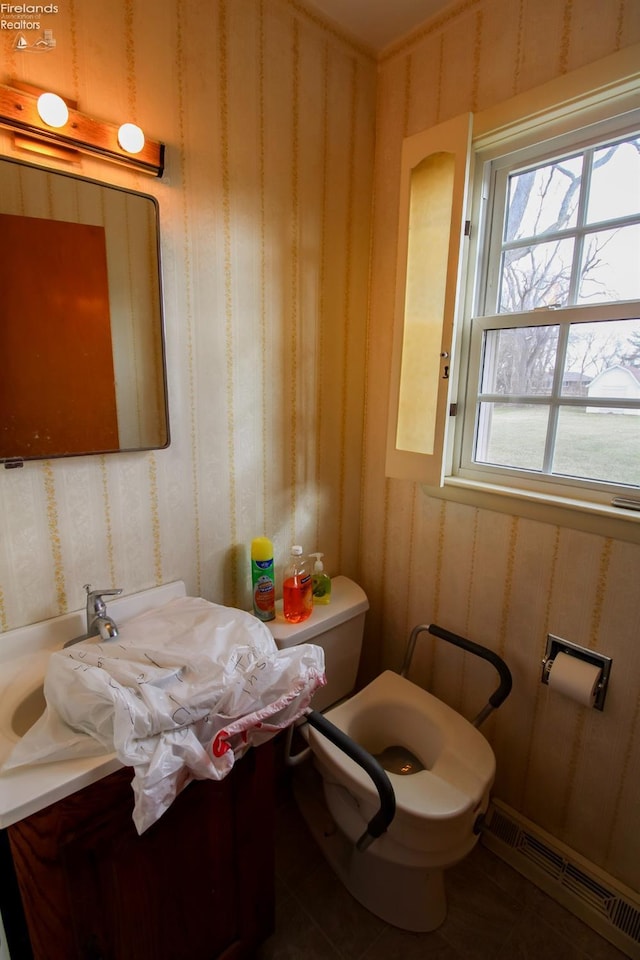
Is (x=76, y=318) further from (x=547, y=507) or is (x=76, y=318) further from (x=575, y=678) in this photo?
(x=575, y=678)

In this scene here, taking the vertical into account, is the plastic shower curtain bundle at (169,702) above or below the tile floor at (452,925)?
above

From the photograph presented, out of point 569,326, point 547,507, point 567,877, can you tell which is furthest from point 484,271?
point 567,877

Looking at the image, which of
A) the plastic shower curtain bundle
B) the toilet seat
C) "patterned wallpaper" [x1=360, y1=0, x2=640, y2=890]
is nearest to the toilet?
the toilet seat

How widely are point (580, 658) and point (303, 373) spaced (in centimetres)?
115

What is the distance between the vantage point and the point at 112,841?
0.75 metres

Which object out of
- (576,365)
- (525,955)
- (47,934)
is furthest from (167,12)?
(525,955)

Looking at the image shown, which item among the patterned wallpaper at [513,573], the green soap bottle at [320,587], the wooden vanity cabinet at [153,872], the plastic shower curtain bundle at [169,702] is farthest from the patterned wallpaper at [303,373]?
the wooden vanity cabinet at [153,872]

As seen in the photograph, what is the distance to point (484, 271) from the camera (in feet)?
4.36

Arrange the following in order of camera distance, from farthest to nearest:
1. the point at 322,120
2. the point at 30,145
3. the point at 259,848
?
1. the point at 322,120
2. the point at 259,848
3. the point at 30,145

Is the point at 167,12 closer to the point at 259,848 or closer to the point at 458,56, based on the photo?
the point at 458,56

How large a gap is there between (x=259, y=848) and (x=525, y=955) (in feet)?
2.56

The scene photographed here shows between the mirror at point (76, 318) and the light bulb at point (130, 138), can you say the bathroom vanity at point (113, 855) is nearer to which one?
the mirror at point (76, 318)

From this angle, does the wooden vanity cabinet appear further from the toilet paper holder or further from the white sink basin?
the toilet paper holder

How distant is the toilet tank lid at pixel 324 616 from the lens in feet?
4.18
